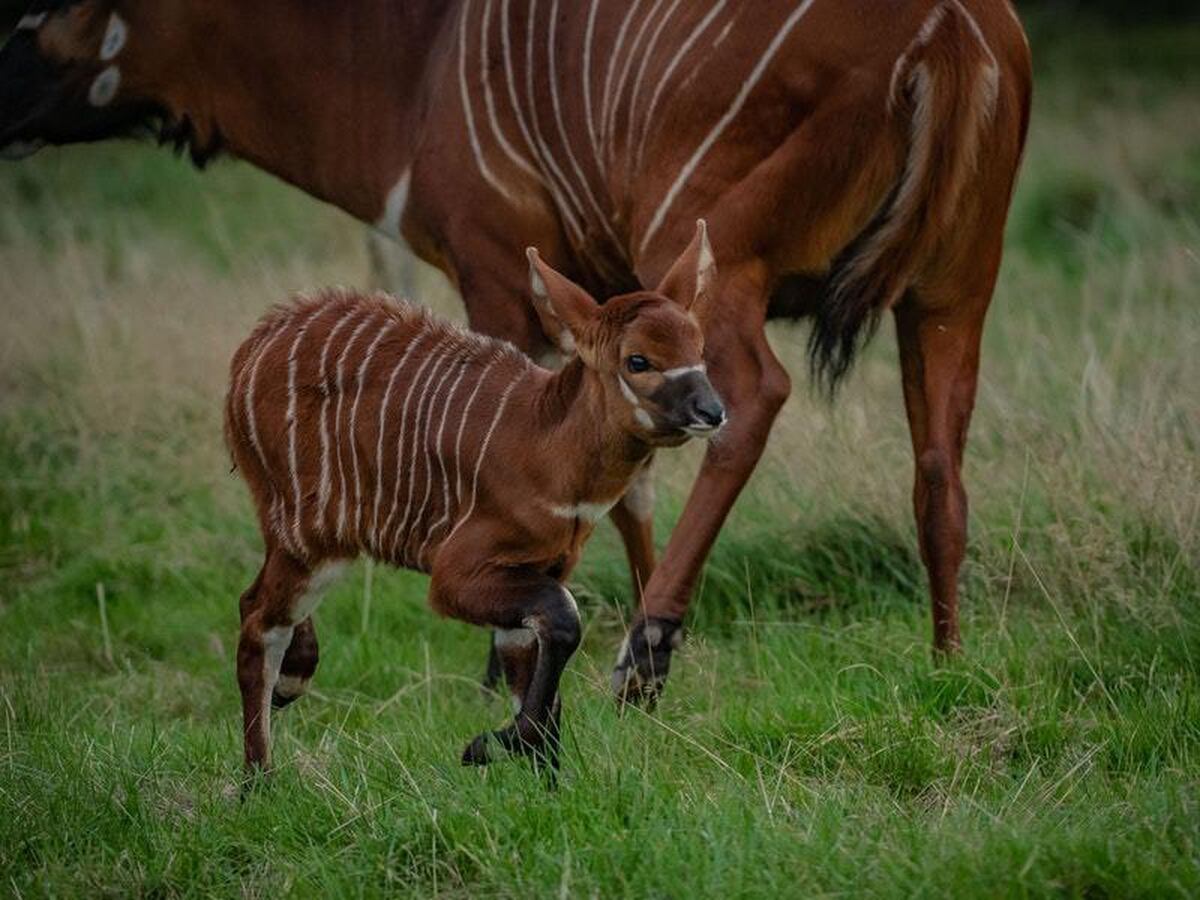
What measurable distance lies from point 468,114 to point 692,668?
5.49 feet

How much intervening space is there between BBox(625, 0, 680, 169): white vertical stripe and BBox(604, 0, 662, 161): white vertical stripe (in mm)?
45

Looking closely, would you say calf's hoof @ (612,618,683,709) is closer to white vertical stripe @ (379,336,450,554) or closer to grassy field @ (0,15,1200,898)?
grassy field @ (0,15,1200,898)

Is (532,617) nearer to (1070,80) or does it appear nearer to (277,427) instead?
(277,427)

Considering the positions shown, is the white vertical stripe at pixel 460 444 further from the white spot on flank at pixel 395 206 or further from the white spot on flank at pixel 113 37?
the white spot on flank at pixel 113 37

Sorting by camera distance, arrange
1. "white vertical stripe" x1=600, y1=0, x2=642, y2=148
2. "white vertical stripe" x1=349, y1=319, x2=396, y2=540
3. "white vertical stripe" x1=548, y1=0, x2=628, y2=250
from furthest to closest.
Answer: "white vertical stripe" x1=548, y1=0, x2=628, y2=250 → "white vertical stripe" x1=600, y1=0, x2=642, y2=148 → "white vertical stripe" x1=349, y1=319, x2=396, y2=540

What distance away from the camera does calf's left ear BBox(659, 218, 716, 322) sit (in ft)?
14.2

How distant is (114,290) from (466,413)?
18.6 feet

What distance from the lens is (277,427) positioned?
473 cm

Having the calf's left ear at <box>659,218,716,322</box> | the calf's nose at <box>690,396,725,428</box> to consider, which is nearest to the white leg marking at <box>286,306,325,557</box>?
the calf's left ear at <box>659,218,716,322</box>

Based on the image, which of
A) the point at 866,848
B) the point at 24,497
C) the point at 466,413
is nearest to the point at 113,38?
the point at 24,497

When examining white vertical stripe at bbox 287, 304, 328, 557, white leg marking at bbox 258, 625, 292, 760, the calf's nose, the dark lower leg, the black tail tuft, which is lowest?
the dark lower leg

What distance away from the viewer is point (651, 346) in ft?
13.3

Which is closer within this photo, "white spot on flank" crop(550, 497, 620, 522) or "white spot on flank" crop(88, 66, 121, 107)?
"white spot on flank" crop(550, 497, 620, 522)

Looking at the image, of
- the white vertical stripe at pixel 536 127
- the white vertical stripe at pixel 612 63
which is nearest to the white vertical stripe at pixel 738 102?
the white vertical stripe at pixel 612 63
